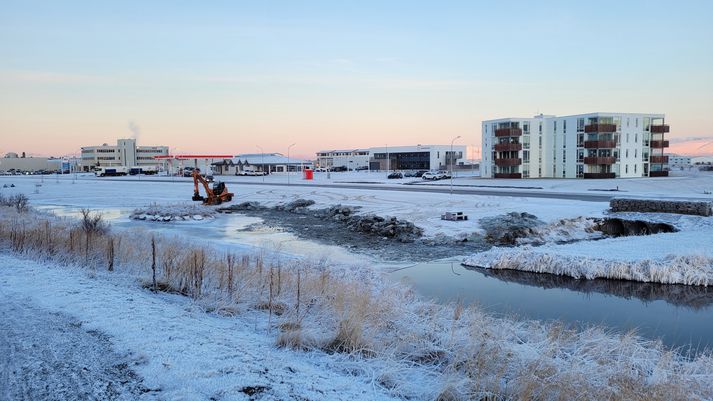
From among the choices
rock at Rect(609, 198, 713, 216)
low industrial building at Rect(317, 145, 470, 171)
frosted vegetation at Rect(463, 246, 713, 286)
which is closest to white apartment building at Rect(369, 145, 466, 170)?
low industrial building at Rect(317, 145, 470, 171)

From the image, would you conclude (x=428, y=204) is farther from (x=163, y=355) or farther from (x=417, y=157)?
(x=417, y=157)

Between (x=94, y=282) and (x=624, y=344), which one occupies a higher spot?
(x=94, y=282)

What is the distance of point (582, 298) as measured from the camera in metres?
17.7

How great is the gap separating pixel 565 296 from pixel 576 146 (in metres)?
75.9

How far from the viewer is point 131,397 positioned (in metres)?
6.07

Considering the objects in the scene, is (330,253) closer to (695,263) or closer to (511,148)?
(695,263)

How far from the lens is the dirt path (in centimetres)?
613

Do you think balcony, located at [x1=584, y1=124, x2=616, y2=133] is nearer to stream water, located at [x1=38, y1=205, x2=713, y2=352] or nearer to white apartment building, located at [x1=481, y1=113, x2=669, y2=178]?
white apartment building, located at [x1=481, y1=113, x2=669, y2=178]

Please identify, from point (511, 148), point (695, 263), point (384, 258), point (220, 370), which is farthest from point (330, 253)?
point (511, 148)

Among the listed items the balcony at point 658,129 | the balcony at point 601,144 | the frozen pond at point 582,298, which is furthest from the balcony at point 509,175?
the frozen pond at point 582,298

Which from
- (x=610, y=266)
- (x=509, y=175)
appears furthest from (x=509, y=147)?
(x=610, y=266)

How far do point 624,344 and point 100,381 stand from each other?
8.97 meters

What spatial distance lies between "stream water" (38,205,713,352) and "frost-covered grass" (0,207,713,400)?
9.61 feet

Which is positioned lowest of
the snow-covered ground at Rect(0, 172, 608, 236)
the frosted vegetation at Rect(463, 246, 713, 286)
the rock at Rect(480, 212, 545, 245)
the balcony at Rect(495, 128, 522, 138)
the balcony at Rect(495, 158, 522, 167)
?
the frosted vegetation at Rect(463, 246, 713, 286)
